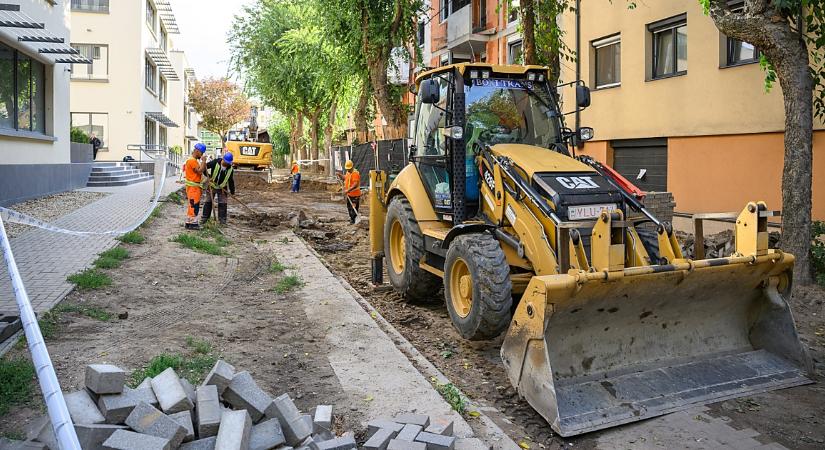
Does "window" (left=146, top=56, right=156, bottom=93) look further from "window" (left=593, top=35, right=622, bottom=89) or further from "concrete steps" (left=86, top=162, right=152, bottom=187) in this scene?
"window" (left=593, top=35, right=622, bottom=89)

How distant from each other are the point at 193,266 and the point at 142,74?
26.1 meters

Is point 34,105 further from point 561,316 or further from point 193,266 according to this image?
point 561,316

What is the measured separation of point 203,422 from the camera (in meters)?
3.79

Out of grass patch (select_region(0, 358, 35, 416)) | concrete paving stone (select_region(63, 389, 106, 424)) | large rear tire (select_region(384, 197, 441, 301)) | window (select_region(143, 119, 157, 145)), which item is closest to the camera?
concrete paving stone (select_region(63, 389, 106, 424))

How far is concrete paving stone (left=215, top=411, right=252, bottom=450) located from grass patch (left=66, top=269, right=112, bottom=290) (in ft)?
15.9

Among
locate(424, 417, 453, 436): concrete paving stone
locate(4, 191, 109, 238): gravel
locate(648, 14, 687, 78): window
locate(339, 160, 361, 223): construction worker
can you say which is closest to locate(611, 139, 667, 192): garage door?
locate(648, 14, 687, 78): window

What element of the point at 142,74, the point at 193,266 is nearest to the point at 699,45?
the point at 193,266

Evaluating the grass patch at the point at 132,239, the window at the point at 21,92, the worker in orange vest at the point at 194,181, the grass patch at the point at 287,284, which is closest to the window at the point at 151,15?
the window at the point at 21,92

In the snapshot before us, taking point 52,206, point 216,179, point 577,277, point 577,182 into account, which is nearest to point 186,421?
point 577,277

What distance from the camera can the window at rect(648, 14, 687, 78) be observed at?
14523mm

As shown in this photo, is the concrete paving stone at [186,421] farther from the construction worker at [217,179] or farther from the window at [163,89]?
the window at [163,89]

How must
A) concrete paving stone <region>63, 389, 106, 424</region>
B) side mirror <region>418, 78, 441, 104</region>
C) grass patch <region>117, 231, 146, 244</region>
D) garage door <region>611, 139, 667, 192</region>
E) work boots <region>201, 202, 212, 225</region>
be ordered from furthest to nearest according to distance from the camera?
garage door <region>611, 139, 667, 192</region> < work boots <region>201, 202, 212, 225</region> < grass patch <region>117, 231, 146, 244</region> < side mirror <region>418, 78, 441, 104</region> < concrete paving stone <region>63, 389, 106, 424</region>

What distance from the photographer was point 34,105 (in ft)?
59.2

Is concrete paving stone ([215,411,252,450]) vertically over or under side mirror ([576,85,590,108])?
under
